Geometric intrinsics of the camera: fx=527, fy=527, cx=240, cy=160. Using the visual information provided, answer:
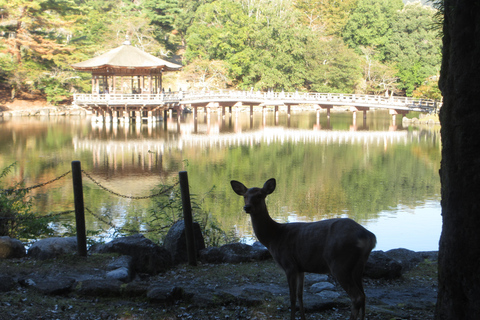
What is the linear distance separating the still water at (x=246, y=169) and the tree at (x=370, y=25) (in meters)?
19.7

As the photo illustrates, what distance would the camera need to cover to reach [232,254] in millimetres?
5754

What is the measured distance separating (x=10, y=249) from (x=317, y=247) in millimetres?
3619

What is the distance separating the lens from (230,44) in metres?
43.0

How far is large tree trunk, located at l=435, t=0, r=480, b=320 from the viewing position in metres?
2.86

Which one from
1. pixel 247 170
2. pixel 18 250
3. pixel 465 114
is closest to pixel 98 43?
pixel 247 170

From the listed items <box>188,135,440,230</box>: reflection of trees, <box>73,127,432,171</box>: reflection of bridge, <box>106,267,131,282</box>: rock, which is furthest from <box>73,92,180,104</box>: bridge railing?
<box>106,267,131,282</box>: rock

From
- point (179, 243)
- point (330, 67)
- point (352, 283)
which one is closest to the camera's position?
point (352, 283)

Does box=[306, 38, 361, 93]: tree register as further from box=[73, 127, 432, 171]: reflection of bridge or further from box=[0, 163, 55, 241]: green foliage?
box=[0, 163, 55, 241]: green foliage

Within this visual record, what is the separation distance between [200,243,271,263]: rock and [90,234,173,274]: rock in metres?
0.48

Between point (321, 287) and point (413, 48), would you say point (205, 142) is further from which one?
point (413, 48)

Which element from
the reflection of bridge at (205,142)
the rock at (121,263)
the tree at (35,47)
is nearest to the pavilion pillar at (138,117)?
the tree at (35,47)

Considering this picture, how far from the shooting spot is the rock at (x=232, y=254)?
5.75 m

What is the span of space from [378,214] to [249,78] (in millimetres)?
32280

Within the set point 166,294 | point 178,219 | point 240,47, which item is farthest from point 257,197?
point 240,47
